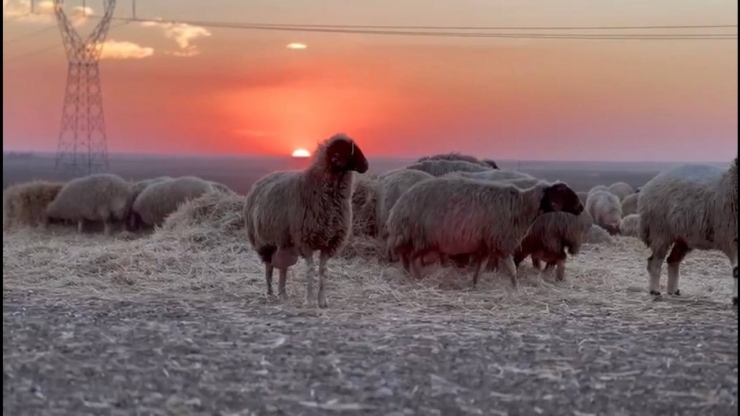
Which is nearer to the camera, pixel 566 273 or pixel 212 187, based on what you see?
pixel 566 273

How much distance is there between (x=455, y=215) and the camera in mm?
11453

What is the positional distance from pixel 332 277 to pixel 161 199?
907cm

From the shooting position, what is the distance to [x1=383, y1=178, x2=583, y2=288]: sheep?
11406 millimetres

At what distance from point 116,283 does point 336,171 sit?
3421 millimetres

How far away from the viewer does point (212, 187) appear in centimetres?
2003

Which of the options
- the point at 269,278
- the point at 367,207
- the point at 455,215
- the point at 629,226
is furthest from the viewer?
the point at 629,226

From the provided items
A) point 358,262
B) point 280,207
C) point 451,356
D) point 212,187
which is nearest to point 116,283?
point 280,207

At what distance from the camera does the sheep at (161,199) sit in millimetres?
19922

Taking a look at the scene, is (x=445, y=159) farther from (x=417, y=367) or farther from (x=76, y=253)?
(x=417, y=367)

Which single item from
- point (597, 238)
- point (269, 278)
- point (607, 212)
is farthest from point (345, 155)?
point (607, 212)

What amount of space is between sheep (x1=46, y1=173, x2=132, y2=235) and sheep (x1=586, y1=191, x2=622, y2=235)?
488 inches

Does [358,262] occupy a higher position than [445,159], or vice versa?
[445,159]

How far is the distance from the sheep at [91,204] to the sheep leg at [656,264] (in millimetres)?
12954

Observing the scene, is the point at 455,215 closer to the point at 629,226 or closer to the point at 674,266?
the point at 674,266
